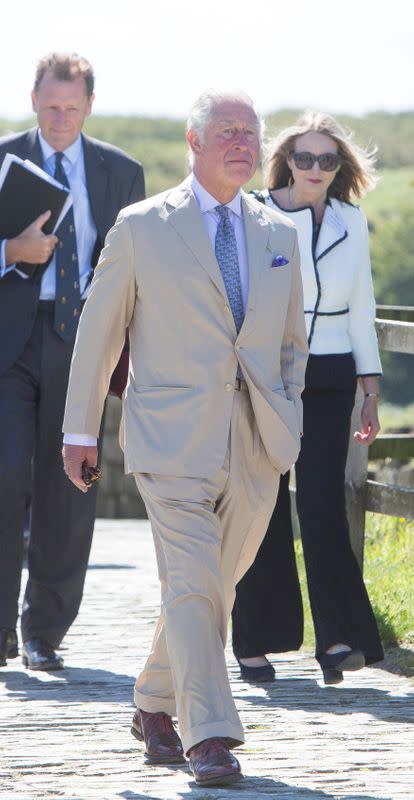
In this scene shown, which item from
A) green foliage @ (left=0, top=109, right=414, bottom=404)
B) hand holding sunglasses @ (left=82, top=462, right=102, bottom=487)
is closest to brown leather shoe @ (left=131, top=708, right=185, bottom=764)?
hand holding sunglasses @ (left=82, top=462, right=102, bottom=487)

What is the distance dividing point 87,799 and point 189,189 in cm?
179

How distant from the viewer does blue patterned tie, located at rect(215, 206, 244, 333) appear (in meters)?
5.22

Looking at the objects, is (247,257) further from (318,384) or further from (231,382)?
(318,384)

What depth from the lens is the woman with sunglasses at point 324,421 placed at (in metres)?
6.52

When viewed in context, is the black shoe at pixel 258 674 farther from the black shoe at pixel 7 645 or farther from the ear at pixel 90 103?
the ear at pixel 90 103

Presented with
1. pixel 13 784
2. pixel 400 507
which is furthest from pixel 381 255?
pixel 13 784

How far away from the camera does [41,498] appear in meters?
7.06

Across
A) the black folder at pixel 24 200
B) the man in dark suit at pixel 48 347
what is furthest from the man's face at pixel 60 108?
the black folder at pixel 24 200

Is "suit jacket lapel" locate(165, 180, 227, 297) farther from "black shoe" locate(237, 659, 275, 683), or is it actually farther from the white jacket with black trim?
"black shoe" locate(237, 659, 275, 683)

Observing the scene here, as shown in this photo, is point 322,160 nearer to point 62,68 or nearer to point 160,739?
point 62,68

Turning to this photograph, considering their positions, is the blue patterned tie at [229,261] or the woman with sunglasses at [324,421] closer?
the blue patterned tie at [229,261]

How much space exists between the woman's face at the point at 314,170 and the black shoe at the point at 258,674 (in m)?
1.76

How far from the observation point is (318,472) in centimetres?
661

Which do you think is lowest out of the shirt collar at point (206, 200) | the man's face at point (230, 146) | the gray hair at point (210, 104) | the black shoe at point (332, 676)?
the black shoe at point (332, 676)
